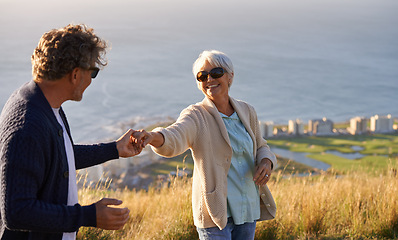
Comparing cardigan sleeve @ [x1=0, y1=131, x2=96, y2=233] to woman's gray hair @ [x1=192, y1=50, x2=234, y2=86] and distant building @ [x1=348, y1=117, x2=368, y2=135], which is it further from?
distant building @ [x1=348, y1=117, x2=368, y2=135]

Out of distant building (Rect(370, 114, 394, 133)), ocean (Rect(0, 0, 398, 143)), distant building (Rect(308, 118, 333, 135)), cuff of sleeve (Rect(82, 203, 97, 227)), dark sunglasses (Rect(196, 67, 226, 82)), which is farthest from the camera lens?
ocean (Rect(0, 0, 398, 143))

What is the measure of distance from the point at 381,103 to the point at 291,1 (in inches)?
3224

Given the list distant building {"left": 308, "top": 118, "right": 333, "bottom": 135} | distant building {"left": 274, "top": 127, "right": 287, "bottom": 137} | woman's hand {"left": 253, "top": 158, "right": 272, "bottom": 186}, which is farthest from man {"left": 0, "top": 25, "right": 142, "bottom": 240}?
distant building {"left": 308, "top": 118, "right": 333, "bottom": 135}

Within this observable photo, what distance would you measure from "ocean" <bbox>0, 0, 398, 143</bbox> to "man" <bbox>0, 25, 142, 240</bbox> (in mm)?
22273

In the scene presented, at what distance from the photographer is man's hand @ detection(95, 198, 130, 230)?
1.40 metres

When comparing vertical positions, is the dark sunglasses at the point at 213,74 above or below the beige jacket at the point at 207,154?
above

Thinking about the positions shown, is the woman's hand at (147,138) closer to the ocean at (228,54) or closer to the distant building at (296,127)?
the ocean at (228,54)

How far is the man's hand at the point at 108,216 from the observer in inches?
55.0

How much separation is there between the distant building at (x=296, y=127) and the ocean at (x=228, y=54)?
533cm

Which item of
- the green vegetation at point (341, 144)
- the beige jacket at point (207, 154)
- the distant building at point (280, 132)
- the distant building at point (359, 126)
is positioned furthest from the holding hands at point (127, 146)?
the distant building at point (359, 126)

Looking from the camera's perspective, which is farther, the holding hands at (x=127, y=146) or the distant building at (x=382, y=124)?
the distant building at (x=382, y=124)

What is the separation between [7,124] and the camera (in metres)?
1.29

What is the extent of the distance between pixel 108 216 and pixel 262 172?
1.04 metres

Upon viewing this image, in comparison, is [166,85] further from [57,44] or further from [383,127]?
[57,44]
